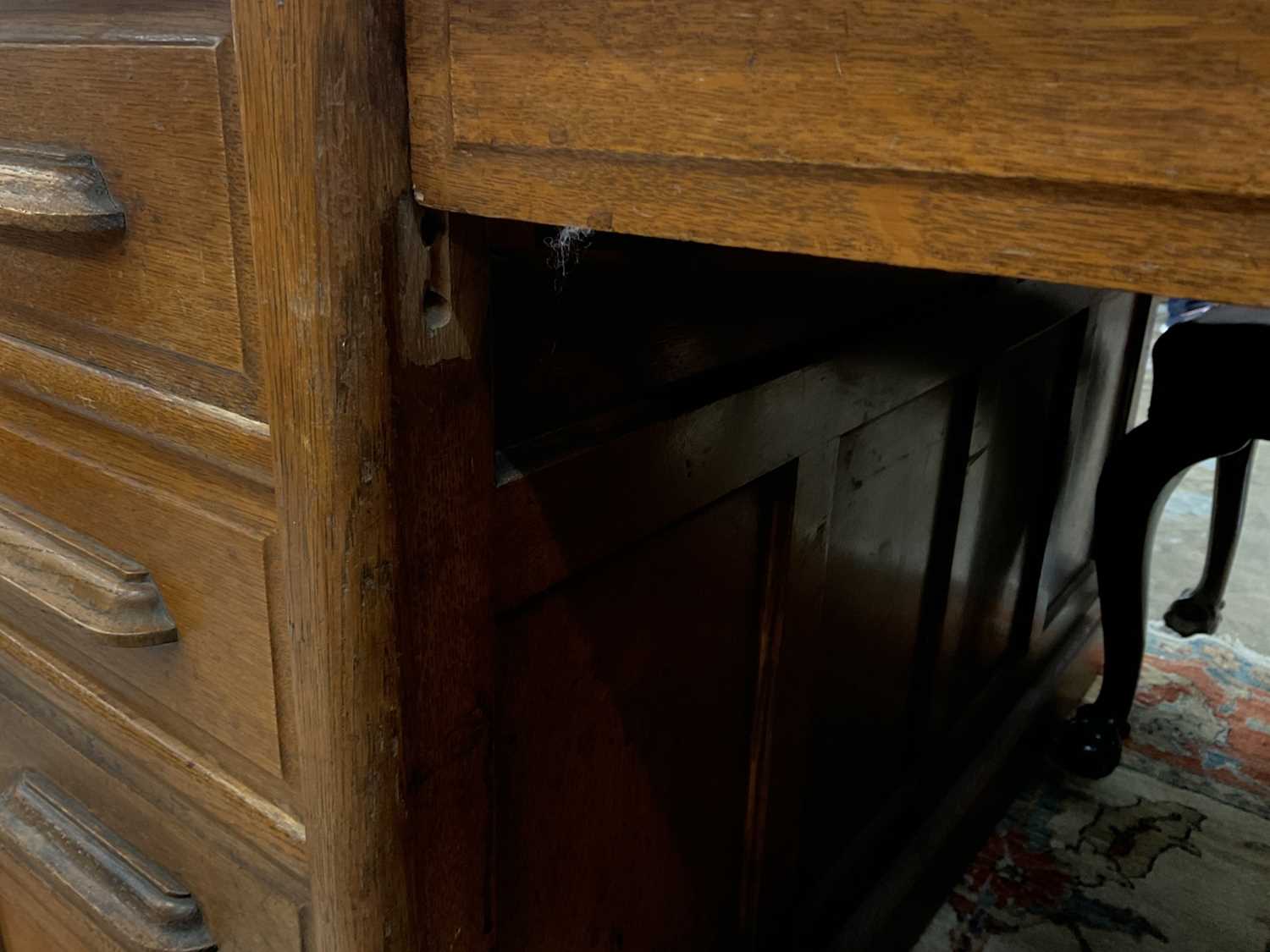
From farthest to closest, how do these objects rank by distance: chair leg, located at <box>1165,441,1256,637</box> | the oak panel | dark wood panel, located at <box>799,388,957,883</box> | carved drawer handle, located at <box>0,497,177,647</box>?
chair leg, located at <box>1165,441,1256,637</box>
dark wood panel, located at <box>799,388,957,883</box>
carved drawer handle, located at <box>0,497,177,647</box>
the oak panel

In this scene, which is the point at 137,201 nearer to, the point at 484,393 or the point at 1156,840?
the point at 484,393

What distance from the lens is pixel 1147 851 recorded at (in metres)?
1.05

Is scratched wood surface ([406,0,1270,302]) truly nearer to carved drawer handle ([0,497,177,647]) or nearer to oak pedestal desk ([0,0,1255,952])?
oak pedestal desk ([0,0,1255,952])

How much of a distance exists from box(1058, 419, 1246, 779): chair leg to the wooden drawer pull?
2.89 ft

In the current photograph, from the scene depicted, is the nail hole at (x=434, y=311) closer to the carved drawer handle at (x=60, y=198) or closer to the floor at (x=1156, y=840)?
the carved drawer handle at (x=60, y=198)

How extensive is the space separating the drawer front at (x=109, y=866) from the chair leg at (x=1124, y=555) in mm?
864

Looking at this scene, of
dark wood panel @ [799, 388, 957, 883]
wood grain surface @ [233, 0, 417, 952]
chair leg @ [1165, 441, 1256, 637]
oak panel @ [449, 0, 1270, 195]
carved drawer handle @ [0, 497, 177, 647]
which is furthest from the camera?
chair leg @ [1165, 441, 1256, 637]

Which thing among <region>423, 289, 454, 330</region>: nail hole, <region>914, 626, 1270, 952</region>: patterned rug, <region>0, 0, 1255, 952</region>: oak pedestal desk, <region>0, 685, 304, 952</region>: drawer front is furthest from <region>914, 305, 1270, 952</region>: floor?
<region>423, 289, 454, 330</region>: nail hole

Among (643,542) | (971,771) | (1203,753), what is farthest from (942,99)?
(1203,753)

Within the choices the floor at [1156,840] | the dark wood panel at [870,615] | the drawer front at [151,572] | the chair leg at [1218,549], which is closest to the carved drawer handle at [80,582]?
the drawer front at [151,572]

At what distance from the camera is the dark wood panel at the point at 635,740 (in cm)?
45

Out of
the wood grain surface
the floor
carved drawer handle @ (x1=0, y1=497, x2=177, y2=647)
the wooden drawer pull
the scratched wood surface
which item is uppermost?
the scratched wood surface

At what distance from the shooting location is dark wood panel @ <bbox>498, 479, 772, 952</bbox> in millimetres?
445

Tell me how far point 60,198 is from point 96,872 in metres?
0.33
